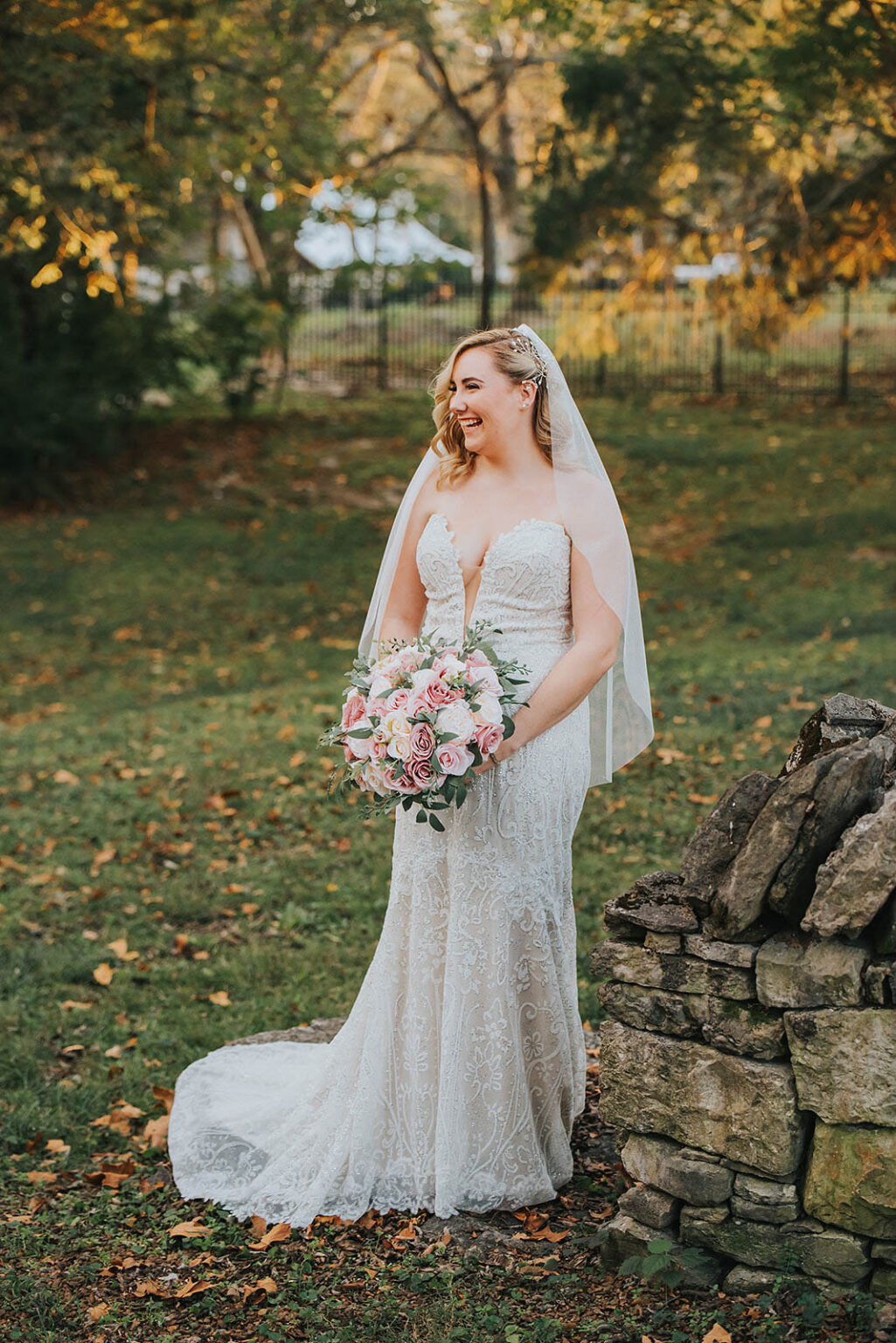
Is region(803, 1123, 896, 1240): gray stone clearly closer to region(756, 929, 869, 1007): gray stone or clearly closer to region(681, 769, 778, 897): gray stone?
region(756, 929, 869, 1007): gray stone

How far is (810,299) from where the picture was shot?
1530cm

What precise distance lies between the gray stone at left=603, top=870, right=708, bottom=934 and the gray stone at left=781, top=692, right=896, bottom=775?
489 mm

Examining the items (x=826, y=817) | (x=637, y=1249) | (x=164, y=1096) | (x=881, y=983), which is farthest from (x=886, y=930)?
(x=164, y=1096)

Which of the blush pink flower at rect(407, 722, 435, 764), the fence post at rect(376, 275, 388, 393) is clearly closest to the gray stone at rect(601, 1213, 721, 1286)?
the blush pink flower at rect(407, 722, 435, 764)

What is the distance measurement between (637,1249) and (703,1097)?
507mm

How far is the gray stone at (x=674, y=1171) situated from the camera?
354 cm

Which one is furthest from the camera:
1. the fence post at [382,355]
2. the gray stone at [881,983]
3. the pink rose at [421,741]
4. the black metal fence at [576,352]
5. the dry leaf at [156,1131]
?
the fence post at [382,355]

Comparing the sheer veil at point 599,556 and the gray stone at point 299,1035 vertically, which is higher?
the sheer veil at point 599,556

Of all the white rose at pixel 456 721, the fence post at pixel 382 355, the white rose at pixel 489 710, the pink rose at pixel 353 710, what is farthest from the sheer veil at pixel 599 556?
the fence post at pixel 382 355

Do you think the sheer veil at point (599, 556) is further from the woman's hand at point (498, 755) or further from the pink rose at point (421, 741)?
the pink rose at point (421, 741)

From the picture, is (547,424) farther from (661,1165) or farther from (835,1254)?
(835,1254)

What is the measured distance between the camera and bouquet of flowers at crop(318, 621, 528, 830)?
3797 millimetres

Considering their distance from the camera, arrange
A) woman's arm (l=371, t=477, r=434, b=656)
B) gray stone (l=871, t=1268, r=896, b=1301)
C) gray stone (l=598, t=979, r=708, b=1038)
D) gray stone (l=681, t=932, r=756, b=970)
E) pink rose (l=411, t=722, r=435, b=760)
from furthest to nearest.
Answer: woman's arm (l=371, t=477, r=434, b=656), pink rose (l=411, t=722, r=435, b=760), gray stone (l=598, t=979, r=708, b=1038), gray stone (l=681, t=932, r=756, b=970), gray stone (l=871, t=1268, r=896, b=1301)

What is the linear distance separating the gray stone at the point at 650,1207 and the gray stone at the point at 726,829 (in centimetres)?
86
